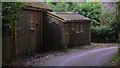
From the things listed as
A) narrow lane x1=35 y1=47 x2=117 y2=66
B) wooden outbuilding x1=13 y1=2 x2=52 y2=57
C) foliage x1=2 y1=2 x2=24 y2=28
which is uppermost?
foliage x1=2 y1=2 x2=24 y2=28

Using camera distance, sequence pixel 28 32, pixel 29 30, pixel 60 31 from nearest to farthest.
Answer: pixel 28 32 < pixel 29 30 < pixel 60 31

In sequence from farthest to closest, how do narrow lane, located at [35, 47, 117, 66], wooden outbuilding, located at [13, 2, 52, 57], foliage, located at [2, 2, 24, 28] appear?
1. wooden outbuilding, located at [13, 2, 52, 57]
2. narrow lane, located at [35, 47, 117, 66]
3. foliage, located at [2, 2, 24, 28]

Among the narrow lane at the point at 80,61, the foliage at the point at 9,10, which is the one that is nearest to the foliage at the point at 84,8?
the narrow lane at the point at 80,61

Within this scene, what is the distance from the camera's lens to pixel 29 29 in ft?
86.6

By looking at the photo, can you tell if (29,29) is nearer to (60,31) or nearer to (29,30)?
(29,30)

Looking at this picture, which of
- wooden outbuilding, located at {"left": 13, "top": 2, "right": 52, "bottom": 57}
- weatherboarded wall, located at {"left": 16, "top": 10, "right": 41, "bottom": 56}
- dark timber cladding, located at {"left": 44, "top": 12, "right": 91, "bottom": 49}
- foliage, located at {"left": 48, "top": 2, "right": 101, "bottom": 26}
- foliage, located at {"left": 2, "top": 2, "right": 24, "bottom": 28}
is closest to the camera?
foliage, located at {"left": 2, "top": 2, "right": 24, "bottom": 28}

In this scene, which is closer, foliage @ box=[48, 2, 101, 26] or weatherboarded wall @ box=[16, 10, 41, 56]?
weatherboarded wall @ box=[16, 10, 41, 56]

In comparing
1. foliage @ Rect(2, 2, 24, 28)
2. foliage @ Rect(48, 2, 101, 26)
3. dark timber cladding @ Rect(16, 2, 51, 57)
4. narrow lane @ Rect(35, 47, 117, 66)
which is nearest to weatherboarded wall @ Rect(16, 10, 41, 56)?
dark timber cladding @ Rect(16, 2, 51, 57)

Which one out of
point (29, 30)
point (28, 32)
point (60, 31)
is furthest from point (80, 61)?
Result: point (60, 31)

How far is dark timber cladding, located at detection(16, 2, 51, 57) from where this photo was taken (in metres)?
23.7

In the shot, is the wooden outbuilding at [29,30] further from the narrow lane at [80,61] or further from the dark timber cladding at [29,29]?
the narrow lane at [80,61]

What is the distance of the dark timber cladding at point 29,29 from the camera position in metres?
23.7

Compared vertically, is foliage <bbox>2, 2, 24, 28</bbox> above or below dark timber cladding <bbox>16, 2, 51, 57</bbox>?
above

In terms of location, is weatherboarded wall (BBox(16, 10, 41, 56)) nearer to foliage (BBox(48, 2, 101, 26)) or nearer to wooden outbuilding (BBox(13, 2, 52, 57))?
wooden outbuilding (BBox(13, 2, 52, 57))
